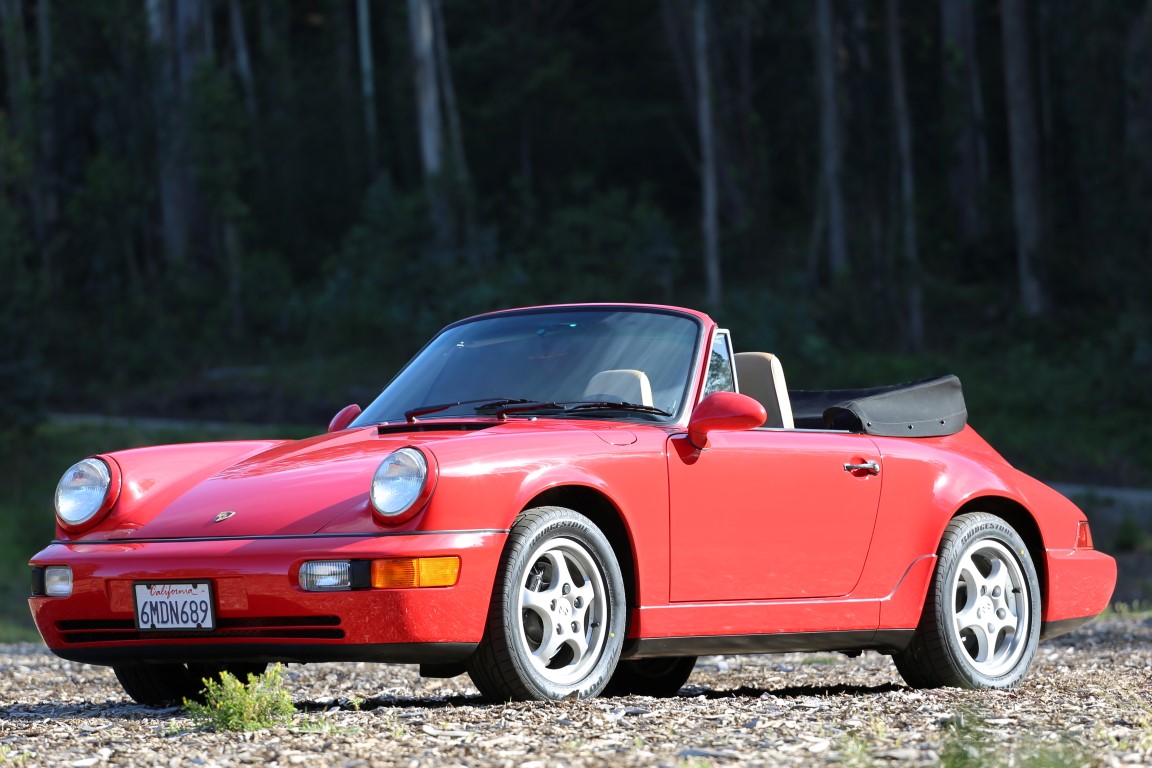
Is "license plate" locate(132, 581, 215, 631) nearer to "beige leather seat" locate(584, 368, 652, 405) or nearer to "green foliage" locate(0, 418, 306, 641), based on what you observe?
"beige leather seat" locate(584, 368, 652, 405)

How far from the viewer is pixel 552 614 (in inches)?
219

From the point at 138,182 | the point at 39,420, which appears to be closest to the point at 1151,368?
the point at 39,420

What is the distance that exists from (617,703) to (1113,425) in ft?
72.7

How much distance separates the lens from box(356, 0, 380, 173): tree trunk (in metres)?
46.2

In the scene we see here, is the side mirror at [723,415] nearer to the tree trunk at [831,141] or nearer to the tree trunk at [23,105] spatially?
the tree trunk at [23,105]

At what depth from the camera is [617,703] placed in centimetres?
571

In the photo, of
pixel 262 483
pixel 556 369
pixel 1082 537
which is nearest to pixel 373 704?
pixel 262 483

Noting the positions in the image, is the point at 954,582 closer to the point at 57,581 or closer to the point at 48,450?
the point at 57,581

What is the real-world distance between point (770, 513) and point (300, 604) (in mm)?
1885

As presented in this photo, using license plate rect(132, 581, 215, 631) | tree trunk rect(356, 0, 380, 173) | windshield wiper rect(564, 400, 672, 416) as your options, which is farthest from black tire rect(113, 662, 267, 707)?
tree trunk rect(356, 0, 380, 173)

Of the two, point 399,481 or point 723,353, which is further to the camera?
point 723,353

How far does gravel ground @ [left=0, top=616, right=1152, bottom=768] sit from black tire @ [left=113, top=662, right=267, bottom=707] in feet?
0.35

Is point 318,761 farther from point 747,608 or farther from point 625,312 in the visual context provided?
point 625,312

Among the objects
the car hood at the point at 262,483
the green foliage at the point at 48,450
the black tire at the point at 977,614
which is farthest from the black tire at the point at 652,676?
the green foliage at the point at 48,450
